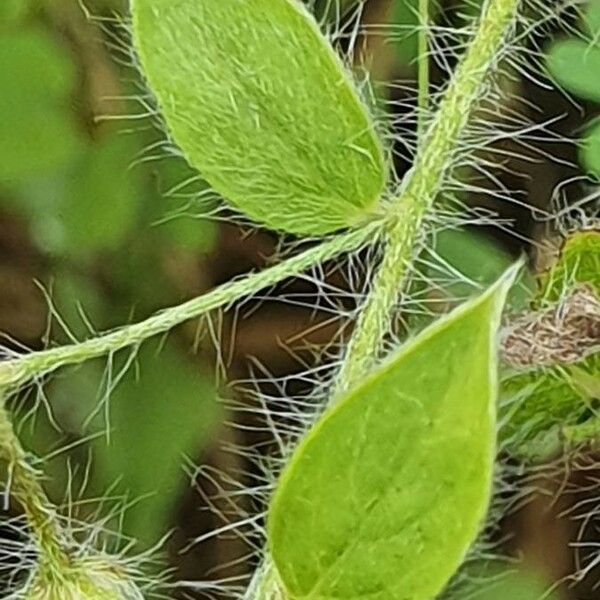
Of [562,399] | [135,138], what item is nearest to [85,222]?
[135,138]

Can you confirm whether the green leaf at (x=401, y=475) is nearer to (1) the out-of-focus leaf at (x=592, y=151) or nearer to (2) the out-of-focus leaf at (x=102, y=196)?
(1) the out-of-focus leaf at (x=592, y=151)

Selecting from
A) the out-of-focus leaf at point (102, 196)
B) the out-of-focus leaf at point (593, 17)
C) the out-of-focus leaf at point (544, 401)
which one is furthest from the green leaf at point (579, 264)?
the out-of-focus leaf at point (102, 196)

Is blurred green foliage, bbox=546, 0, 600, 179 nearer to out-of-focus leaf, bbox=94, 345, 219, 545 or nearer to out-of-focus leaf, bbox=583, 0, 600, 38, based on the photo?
out-of-focus leaf, bbox=583, 0, 600, 38

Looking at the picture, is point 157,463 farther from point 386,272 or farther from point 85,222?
point 386,272

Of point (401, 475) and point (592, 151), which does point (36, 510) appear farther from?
point (592, 151)

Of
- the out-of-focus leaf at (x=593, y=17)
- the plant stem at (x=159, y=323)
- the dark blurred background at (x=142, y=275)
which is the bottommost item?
the dark blurred background at (x=142, y=275)

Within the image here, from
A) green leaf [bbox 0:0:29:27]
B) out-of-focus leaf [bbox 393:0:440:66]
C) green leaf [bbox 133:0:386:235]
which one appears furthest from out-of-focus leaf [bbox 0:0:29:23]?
green leaf [bbox 133:0:386:235]

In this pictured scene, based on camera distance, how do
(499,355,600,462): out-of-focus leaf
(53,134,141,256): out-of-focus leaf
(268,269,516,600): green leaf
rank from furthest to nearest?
(53,134,141,256): out-of-focus leaf
(499,355,600,462): out-of-focus leaf
(268,269,516,600): green leaf
